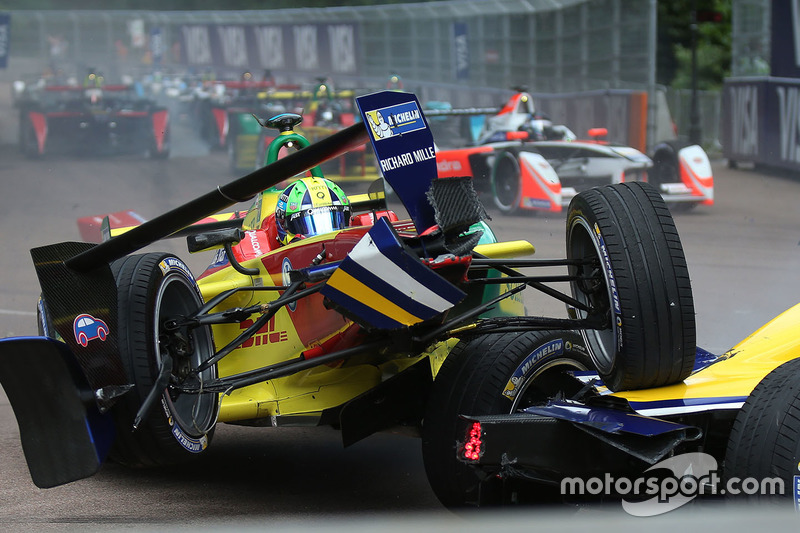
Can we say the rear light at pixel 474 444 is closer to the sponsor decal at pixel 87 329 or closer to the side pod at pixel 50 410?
the side pod at pixel 50 410

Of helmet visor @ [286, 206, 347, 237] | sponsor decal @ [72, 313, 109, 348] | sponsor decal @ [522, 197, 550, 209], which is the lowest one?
sponsor decal @ [522, 197, 550, 209]

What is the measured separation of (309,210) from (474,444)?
2.26 m

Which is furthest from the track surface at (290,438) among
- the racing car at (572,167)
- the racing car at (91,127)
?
the racing car at (91,127)

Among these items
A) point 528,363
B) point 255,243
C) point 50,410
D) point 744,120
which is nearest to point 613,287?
point 528,363

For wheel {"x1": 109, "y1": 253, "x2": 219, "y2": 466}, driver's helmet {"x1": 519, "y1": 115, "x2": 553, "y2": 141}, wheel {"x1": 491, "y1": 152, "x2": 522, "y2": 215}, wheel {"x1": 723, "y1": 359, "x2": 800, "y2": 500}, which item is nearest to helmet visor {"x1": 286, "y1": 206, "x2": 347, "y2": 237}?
wheel {"x1": 109, "y1": 253, "x2": 219, "y2": 466}

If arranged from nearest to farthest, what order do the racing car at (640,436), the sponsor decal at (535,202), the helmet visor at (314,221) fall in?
1. the racing car at (640,436)
2. the helmet visor at (314,221)
3. the sponsor decal at (535,202)

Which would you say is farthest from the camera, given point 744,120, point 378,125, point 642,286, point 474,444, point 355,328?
point 744,120

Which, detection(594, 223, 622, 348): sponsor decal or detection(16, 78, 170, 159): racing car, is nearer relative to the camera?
detection(594, 223, 622, 348): sponsor decal

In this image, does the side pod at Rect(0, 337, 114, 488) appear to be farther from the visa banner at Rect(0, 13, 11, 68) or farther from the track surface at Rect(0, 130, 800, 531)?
the visa banner at Rect(0, 13, 11, 68)

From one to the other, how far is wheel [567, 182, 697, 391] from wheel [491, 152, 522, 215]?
9540mm

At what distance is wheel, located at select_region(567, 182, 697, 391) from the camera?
4027mm

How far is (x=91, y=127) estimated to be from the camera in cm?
2081

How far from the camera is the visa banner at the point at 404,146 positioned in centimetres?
387

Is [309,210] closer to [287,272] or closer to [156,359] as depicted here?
[287,272]
